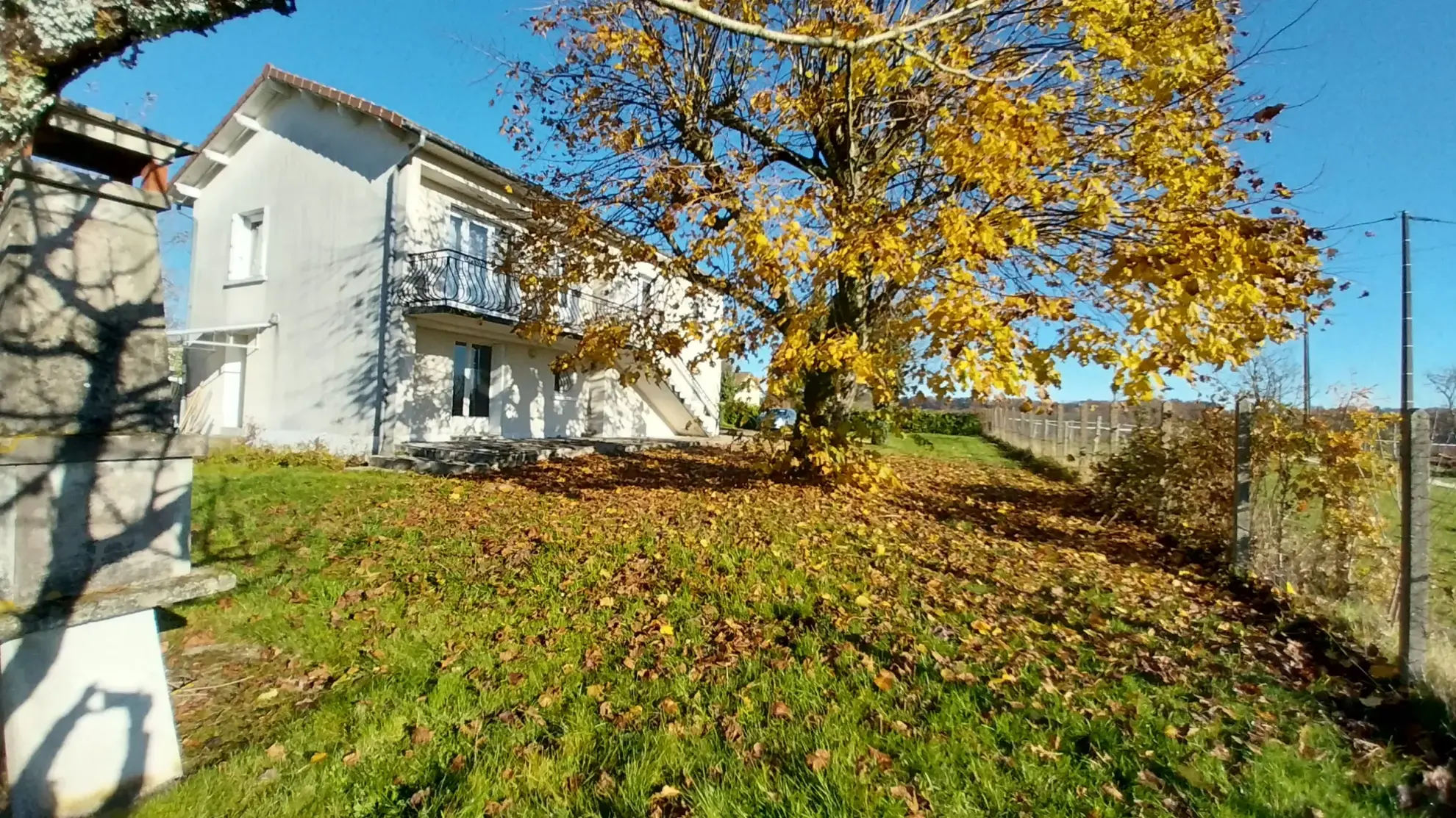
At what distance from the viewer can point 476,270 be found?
1404cm

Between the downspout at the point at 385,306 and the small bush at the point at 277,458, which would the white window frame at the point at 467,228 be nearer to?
the downspout at the point at 385,306

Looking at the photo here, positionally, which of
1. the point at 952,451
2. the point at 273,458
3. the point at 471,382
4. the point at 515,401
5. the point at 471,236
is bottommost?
the point at 273,458

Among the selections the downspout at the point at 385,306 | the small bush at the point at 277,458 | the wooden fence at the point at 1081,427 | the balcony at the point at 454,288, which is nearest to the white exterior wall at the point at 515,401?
the downspout at the point at 385,306

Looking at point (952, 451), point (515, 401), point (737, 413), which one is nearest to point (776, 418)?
point (515, 401)

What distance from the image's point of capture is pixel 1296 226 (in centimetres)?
557

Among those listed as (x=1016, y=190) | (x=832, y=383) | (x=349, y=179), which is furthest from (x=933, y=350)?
(x=349, y=179)

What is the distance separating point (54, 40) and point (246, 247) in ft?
56.3

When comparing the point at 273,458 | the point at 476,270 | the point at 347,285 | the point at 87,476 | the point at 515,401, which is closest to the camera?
the point at 87,476

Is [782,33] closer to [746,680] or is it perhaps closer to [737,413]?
[746,680]

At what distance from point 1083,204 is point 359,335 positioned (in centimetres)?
1295

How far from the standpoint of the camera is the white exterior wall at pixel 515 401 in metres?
14.0

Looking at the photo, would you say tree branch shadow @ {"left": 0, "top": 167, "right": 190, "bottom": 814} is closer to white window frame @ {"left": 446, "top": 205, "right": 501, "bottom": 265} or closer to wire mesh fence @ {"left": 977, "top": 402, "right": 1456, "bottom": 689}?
wire mesh fence @ {"left": 977, "top": 402, "right": 1456, "bottom": 689}

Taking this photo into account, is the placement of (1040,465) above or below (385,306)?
below

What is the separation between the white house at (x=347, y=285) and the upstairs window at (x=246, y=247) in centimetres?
3
